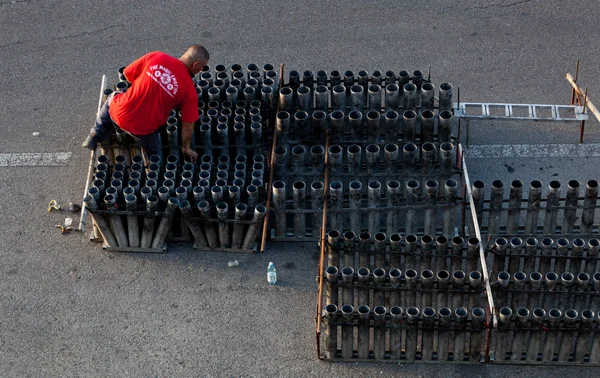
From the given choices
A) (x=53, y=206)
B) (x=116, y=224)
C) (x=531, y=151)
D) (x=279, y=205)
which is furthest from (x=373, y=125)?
(x=53, y=206)

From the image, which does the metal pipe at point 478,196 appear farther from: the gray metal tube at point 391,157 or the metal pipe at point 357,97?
the metal pipe at point 357,97

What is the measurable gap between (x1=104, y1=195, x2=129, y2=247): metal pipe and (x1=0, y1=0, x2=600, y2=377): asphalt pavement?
7.4 inches

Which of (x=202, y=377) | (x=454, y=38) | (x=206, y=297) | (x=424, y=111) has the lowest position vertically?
(x=202, y=377)

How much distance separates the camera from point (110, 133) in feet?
41.5

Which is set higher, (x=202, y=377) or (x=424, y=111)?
(x=424, y=111)

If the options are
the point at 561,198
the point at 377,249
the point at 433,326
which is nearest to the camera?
the point at 433,326

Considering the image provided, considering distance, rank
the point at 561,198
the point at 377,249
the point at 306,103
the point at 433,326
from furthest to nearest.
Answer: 1. the point at 306,103
2. the point at 561,198
3. the point at 377,249
4. the point at 433,326

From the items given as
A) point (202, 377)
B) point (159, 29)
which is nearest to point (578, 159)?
point (202, 377)

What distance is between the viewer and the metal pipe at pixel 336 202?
39.1ft

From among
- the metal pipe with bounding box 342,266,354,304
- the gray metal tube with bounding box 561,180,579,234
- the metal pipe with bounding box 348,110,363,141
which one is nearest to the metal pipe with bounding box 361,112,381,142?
the metal pipe with bounding box 348,110,363,141

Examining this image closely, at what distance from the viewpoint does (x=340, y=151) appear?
12.2m

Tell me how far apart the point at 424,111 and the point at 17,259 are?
17.2 feet

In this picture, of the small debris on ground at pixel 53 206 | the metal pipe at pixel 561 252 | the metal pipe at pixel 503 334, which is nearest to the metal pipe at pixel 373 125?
the metal pipe at pixel 561 252

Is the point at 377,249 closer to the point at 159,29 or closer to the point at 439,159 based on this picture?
the point at 439,159
